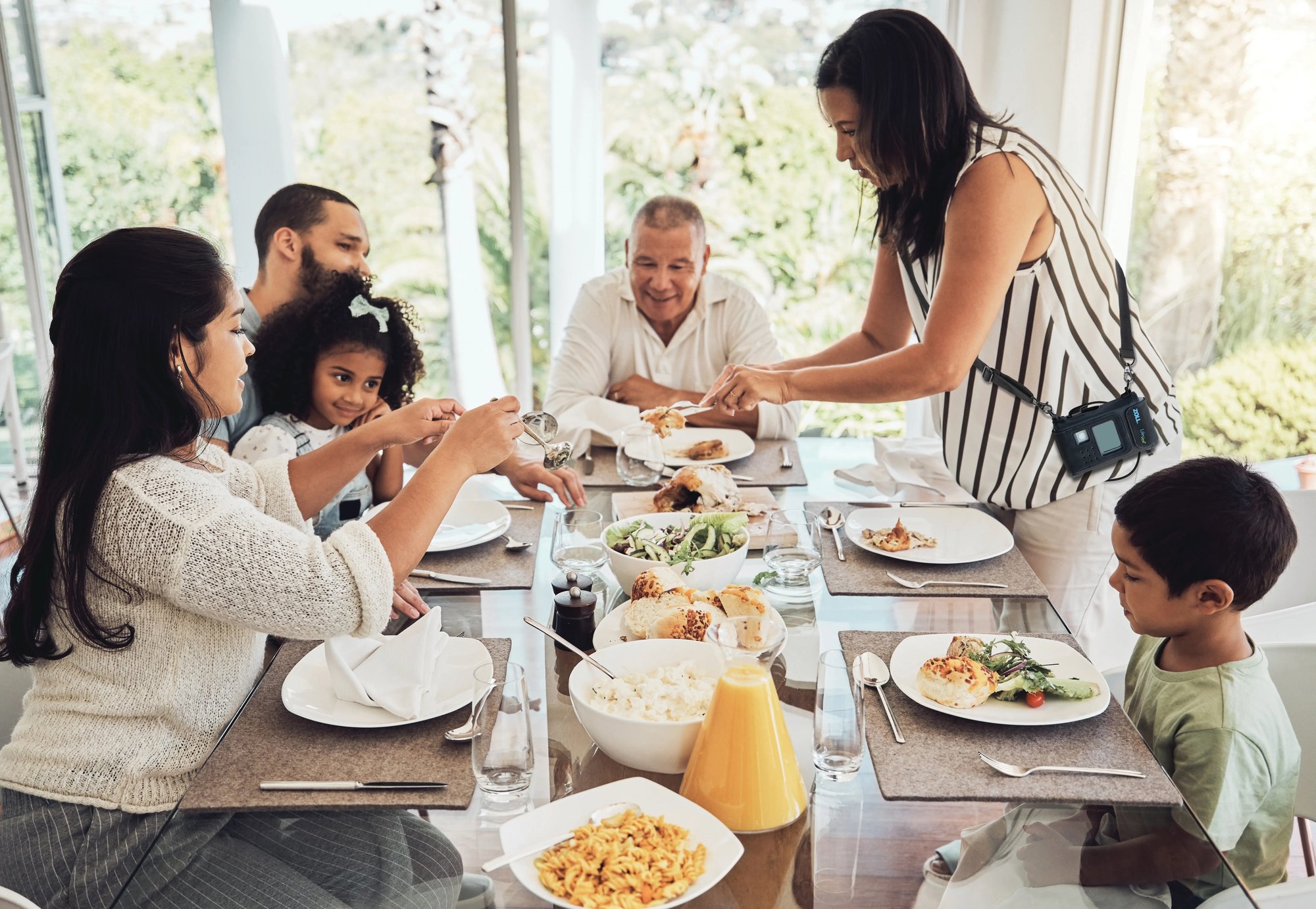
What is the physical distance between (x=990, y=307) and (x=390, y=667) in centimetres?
106

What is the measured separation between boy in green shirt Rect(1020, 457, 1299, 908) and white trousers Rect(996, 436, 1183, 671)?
0.96ft

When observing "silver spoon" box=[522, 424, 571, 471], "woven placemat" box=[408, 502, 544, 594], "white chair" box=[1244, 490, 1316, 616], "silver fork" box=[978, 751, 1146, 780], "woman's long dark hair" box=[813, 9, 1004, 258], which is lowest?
"white chair" box=[1244, 490, 1316, 616]

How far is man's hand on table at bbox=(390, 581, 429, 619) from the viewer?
57.1 inches

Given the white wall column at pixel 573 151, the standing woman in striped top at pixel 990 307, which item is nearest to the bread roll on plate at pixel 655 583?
the standing woman in striped top at pixel 990 307

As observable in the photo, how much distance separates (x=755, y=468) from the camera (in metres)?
2.22

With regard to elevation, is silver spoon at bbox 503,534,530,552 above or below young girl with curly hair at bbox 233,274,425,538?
below

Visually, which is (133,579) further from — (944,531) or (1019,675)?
(944,531)

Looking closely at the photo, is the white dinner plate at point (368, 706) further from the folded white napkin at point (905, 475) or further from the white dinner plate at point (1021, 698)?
the folded white napkin at point (905, 475)

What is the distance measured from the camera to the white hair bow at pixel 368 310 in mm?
2139

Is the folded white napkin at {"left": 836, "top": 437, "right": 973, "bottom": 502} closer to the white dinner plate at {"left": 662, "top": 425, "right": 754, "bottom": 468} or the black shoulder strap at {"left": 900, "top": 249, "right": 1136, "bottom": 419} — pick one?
the white dinner plate at {"left": 662, "top": 425, "right": 754, "bottom": 468}

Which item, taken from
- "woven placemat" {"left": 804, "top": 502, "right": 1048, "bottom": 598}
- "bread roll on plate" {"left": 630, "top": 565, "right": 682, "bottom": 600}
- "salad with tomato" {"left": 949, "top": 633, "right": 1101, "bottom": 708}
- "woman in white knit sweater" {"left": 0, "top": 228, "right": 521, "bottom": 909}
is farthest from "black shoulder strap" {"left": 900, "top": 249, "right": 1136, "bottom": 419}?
"woman in white knit sweater" {"left": 0, "top": 228, "right": 521, "bottom": 909}

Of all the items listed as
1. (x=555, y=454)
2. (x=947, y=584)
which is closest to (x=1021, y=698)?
(x=947, y=584)

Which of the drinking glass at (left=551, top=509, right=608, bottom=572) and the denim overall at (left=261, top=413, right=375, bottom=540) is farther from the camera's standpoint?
the denim overall at (left=261, top=413, right=375, bottom=540)

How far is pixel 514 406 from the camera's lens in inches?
59.0
